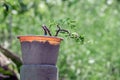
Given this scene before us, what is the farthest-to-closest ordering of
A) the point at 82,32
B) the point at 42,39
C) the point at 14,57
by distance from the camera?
1. the point at 82,32
2. the point at 14,57
3. the point at 42,39

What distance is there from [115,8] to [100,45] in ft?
5.78

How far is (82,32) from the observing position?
533cm

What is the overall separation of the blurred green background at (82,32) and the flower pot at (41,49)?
2.69 metres

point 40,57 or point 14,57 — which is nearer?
point 40,57

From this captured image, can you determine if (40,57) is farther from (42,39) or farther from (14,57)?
(14,57)

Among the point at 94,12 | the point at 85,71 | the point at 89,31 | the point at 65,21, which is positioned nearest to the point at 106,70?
the point at 85,71

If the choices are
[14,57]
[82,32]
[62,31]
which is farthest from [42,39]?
[82,32]

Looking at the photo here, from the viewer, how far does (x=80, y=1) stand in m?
6.69

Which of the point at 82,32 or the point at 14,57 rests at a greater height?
the point at 82,32

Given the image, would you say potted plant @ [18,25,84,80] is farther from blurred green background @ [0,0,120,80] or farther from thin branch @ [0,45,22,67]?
blurred green background @ [0,0,120,80]

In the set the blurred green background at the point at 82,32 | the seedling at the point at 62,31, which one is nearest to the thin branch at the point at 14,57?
the blurred green background at the point at 82,32

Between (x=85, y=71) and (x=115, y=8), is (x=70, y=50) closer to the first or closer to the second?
(x=85, y=71)

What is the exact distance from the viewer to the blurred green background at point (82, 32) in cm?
532

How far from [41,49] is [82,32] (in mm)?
3388
